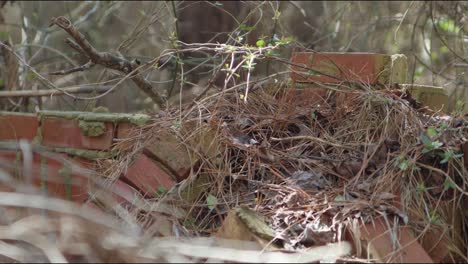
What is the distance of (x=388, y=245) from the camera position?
2148mm

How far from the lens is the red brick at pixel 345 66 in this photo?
9.84 ft

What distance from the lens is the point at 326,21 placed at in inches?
230

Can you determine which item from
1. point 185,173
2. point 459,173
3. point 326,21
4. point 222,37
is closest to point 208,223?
point 185,173

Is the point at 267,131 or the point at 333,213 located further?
the point at 267,131

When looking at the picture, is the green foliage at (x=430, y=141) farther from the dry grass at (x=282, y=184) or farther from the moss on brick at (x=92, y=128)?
the moss on brick at (x=92, y=128)

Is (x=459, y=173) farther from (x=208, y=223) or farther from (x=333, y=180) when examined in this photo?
(x=208, y=223)

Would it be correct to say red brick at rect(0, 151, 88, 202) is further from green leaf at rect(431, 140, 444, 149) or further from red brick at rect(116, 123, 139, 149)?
green leaf at rect(431, 140, 444, 149)

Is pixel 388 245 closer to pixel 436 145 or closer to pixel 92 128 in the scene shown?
pixel 436 145

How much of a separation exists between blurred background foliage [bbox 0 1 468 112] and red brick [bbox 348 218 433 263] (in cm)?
186

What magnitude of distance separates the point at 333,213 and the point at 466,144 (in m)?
0.61

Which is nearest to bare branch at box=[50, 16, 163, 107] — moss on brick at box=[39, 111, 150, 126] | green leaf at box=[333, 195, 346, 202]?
moss on brick at box=[39, 111, 150, 126]

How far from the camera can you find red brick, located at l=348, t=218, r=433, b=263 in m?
2.10

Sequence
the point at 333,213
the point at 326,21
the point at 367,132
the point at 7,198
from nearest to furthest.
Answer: the point at 7,198 < the point at 333,213 < the point at 367,132 < the point at 326,21

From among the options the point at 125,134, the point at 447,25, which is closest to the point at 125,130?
the point at 125,134
